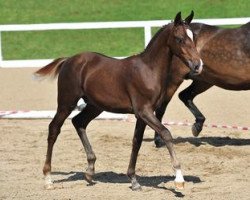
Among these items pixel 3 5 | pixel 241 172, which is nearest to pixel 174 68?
pixel 241 172

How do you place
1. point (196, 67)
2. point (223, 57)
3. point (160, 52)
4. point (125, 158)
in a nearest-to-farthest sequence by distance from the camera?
point (196, 67) → point (160, 52) → point (125, 158) → point (223, 57)

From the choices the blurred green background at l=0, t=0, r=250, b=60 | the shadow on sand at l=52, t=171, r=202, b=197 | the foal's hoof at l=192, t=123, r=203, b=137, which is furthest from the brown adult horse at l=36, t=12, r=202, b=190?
the blurred green background at l=0, t=0, r=250, b=60

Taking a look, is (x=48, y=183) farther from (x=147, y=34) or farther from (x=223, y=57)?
(x=147, y=34)

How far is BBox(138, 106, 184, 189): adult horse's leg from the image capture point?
7430mm

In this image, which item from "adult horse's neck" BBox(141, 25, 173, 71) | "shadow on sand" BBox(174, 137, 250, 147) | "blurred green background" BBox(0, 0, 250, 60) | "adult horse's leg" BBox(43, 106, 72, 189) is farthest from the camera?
"blurred green background" BBox(0, 0, 250, 60)

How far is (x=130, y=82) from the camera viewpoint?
26.0 feet

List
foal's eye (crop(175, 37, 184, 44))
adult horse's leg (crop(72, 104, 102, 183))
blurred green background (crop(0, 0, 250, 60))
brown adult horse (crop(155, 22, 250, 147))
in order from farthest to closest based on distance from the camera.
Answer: blurred green background (crop(0, 0, 250, 60)), brown adult horse (crop(155, 22, 250, 147)), adult horse's leg (crop(72, 104, 102, 183)), foal's eye (crop(175, 37, 184, 44))

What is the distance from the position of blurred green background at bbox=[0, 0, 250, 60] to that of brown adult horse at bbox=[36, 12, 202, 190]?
1502 centimetres

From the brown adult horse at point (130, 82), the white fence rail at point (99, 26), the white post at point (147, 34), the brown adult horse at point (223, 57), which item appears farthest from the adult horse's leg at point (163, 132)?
the white post at point (147, 34)

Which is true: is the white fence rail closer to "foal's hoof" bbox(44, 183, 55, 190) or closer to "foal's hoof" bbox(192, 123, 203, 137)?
"foal's hoof" bbox(192, 123, 203, 137)

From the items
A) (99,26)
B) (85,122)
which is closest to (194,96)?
(85,122)

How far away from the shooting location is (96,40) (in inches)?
1015

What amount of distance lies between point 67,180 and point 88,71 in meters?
1.24

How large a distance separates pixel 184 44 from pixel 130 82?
2.28 ft
